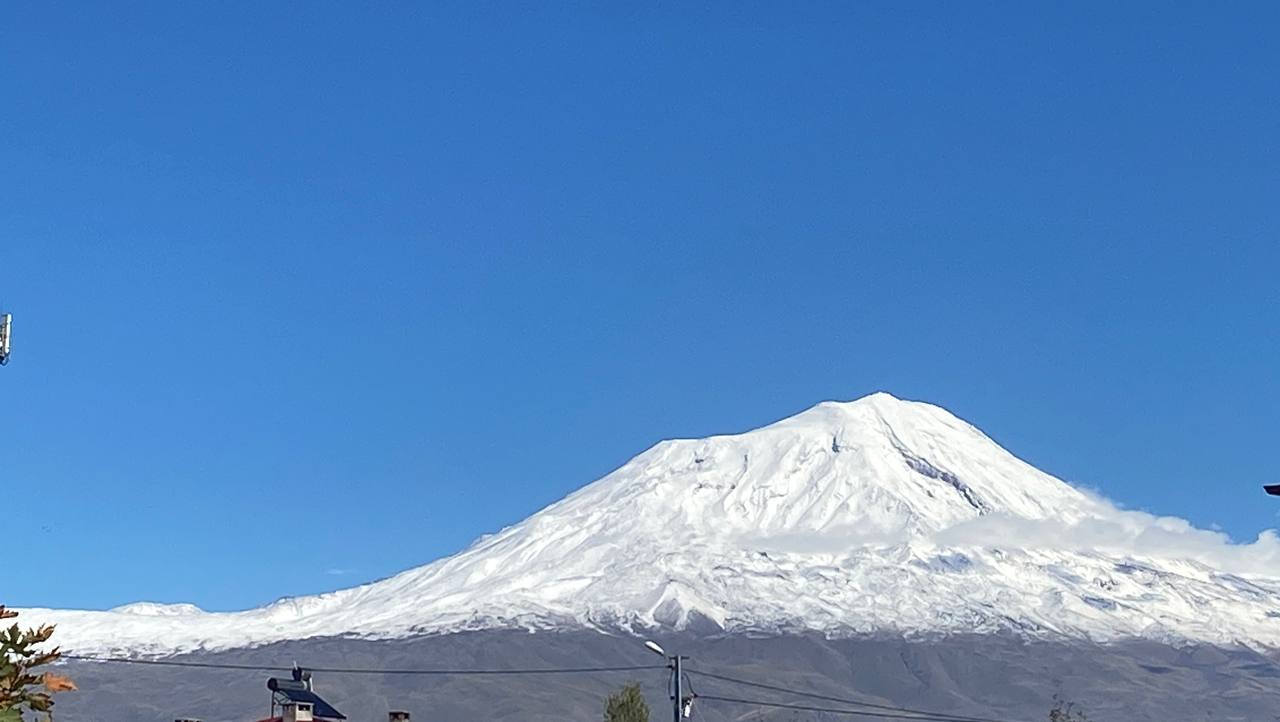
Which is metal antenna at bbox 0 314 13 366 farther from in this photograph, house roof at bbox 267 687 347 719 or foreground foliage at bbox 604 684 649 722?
foreground foliage at bbox 604 684 649 722

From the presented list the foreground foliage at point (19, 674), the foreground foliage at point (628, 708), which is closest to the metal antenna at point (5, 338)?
the foreground foliage at point (19, 674)

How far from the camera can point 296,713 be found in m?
56.2

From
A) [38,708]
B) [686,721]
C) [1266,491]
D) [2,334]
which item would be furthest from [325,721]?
[38,708]

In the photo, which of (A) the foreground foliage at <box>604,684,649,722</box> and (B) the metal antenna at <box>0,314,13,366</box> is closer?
(B) the metal antenna at <box>0,314,13,366</box>

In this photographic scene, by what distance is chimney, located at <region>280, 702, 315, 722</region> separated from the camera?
55938 mm

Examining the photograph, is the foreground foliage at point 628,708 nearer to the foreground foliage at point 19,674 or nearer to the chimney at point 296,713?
the chimney at point 296,713

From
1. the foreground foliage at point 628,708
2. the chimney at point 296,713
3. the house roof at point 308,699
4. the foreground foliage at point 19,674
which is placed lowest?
the foreground foliage at point 19,674

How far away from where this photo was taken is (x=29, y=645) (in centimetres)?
1410

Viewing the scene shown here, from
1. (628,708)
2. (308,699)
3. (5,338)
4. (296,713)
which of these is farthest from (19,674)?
(628,708)

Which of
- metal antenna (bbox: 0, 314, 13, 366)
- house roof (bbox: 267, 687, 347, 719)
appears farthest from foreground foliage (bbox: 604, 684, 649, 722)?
metal antenna (bbox: 0, 314, 13, 366)

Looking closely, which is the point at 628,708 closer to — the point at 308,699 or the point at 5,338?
the point at 308,699

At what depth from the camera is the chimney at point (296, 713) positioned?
2202 inches

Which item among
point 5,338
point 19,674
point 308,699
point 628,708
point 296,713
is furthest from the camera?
point 628,708

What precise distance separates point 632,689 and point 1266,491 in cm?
7130
